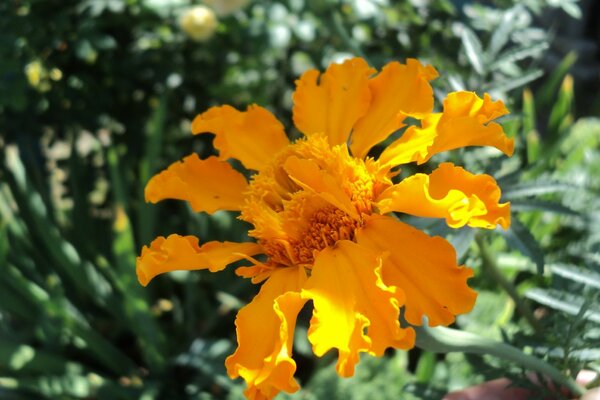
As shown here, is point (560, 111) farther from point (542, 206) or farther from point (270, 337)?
point (270, 337)

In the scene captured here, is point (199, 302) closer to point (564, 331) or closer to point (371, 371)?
point (371, 371)

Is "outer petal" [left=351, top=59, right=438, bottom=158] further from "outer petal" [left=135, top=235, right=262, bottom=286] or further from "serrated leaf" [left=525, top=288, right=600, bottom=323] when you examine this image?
"serrated leaf" [left=525, top=288, right=600, bottom=323]

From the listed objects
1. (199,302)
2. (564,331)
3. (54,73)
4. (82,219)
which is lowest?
(199,302)

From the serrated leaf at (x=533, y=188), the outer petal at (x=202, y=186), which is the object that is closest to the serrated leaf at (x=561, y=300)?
the serrated leaf at (x=533, y=188)

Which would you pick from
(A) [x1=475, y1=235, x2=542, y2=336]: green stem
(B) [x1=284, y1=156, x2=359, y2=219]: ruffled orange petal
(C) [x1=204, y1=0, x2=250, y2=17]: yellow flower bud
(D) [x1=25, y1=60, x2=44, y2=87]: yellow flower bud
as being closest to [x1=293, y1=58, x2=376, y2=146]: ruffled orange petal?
(B) [x1=284, y1=156, x2=359, y2=219]: ruffled orange petal

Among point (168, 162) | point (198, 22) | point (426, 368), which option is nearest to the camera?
point (426, 368)

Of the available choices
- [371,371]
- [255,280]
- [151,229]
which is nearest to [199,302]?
[151,229]

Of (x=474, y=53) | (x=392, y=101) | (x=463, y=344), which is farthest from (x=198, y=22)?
(x=463, y=344)
